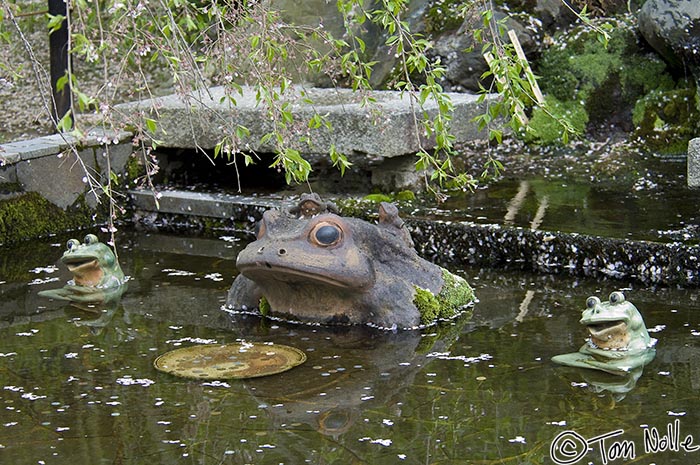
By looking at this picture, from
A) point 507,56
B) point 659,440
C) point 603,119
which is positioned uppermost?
point 507,56

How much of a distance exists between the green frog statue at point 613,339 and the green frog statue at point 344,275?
3.42 ft

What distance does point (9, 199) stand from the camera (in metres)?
8.78

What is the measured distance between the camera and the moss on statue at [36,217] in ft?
28.8

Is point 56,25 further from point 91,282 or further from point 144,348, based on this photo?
point 91,282

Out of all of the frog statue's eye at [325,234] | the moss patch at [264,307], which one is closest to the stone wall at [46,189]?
the moss patch at [264,307]

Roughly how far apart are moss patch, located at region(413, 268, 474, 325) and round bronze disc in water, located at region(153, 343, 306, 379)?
2.78ft

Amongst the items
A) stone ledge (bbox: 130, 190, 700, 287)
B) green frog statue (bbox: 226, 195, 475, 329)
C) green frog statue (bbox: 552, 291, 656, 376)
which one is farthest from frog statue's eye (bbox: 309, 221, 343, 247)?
stone ledge (bbox: 130, 190, 700, 287)

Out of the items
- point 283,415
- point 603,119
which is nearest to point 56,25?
point 283,415

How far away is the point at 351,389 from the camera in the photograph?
5.30m

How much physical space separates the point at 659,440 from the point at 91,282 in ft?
12.9

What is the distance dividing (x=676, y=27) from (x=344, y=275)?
5.81 metres

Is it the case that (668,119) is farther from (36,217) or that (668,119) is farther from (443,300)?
(36,217)

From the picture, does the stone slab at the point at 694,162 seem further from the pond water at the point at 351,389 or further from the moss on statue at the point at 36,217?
the moss on statue at the point at 36,217

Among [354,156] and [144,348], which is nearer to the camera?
[144,348]
